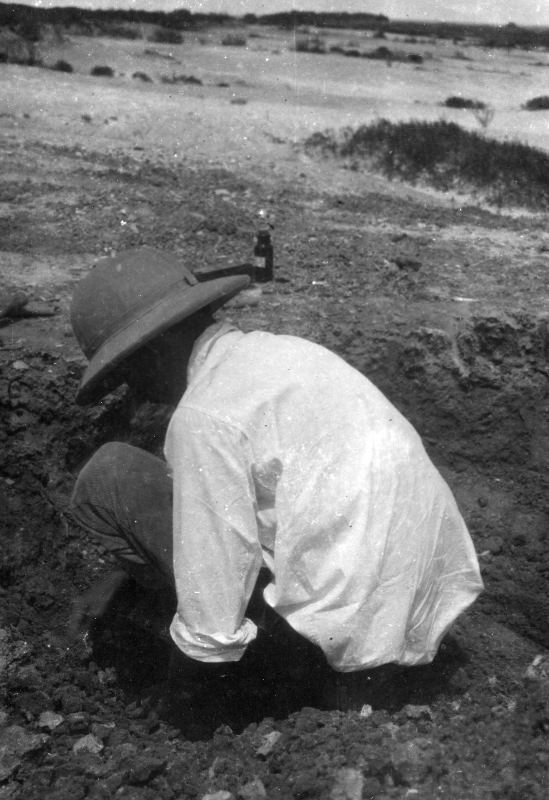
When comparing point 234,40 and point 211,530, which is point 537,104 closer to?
point 234,40

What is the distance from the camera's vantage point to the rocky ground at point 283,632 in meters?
2.47

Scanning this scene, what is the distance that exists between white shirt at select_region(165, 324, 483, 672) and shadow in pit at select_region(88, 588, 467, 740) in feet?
1.07

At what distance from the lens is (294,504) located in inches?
94.9

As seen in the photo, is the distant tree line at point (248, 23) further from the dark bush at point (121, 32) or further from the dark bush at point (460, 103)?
the dark bush at point (460, 103)

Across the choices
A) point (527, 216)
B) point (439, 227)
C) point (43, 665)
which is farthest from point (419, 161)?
point (43, 665)

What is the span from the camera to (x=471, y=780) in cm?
221

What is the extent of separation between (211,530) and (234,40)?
1840 centimetres

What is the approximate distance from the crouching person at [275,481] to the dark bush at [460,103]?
1665cm

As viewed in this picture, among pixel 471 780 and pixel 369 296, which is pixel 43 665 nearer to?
pixel 471 780

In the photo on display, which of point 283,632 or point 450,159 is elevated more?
point 283,632

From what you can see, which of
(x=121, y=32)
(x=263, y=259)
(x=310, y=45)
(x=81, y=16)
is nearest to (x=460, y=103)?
A: (x=310, y=45)

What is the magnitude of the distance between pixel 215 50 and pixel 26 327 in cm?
1559

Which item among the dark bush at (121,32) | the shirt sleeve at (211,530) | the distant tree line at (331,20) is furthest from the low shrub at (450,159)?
the shirt sleeve at (211,530)

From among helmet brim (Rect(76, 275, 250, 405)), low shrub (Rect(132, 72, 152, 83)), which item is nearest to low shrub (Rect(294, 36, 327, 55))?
low shrub (Rect(132, 72, 152, 83))
